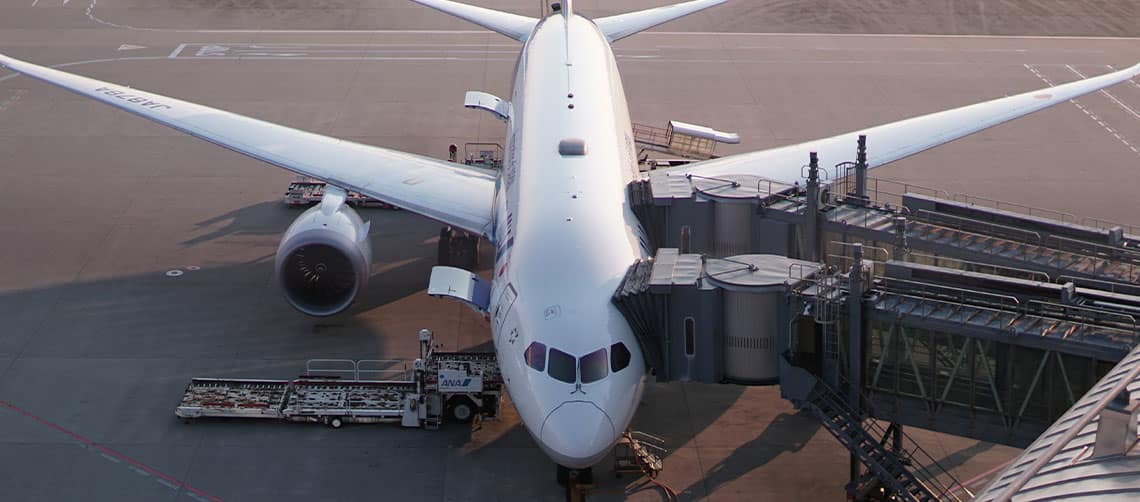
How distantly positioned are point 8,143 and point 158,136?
207 inches

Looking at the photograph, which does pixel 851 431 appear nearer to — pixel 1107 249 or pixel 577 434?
pixel 577 434

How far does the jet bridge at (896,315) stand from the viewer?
26.1 meters

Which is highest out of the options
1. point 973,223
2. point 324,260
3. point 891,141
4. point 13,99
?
point 13,99

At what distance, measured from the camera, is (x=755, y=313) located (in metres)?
29.0

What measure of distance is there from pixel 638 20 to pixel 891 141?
35.6 ft

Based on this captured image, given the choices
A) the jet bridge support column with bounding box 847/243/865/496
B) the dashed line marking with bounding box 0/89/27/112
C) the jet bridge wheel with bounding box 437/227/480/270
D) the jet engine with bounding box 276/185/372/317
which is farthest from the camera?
the dashed line marking with bounding box 0/89/27/112

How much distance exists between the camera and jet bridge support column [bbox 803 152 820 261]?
31.3 meters

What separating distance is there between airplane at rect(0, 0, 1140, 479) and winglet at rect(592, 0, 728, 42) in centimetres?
7

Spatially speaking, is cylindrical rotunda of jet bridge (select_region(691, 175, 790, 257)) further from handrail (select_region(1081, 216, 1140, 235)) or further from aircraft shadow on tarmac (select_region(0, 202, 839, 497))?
handrail (select_region(1081, 216, 1140, 235))

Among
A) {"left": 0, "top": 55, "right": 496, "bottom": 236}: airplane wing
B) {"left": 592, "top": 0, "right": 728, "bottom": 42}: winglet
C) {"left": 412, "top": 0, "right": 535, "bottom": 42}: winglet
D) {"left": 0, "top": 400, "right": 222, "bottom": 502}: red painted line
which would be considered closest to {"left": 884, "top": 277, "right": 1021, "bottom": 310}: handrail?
{"left": 0, "top": 55, "right": 496, "bottom": 236}: airplane wing

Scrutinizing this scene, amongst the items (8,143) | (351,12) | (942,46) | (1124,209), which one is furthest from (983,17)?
(8,143)

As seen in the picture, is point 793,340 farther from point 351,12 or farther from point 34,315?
point 351,12

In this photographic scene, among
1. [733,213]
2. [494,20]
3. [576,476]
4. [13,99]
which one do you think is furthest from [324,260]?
[13,99]

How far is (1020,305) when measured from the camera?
2644 centimetres
